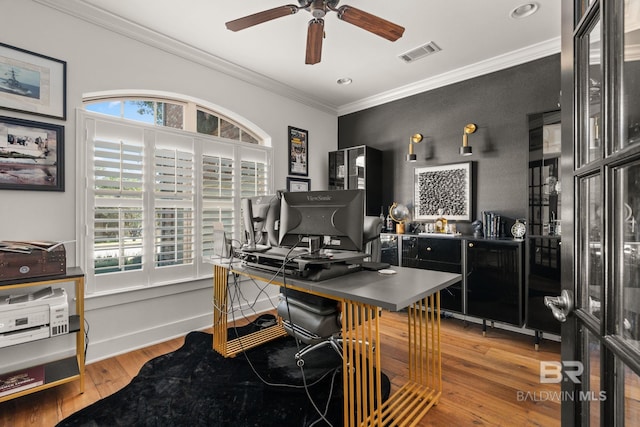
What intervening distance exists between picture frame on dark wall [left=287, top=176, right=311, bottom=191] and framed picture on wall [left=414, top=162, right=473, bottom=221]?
59.1 inches

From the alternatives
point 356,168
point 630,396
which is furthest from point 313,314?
point 356,168

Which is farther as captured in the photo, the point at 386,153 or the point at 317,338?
the point at 386,153

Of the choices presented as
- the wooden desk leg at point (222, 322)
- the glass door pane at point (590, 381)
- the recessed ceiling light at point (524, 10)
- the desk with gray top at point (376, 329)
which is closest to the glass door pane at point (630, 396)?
the glass door pane at point (590, 381)

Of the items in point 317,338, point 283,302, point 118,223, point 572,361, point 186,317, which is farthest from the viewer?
point 186,317

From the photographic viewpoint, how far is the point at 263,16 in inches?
79.5

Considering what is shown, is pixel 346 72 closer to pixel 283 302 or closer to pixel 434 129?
pixel 434 129

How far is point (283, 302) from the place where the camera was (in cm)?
232

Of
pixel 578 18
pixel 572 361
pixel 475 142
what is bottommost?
pixel 572 361

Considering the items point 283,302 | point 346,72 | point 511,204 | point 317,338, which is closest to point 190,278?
point 283,302

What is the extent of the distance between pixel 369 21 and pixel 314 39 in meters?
0.41

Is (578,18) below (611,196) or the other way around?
the other way around

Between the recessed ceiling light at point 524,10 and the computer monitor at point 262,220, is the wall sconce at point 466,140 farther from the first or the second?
the computer monitor at point 262,220

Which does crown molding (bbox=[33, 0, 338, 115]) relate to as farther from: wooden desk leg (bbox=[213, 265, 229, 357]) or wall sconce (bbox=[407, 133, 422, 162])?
wooden desk leg (bbox=[213, 265, 229, 357])

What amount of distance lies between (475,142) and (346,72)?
1733 mm
